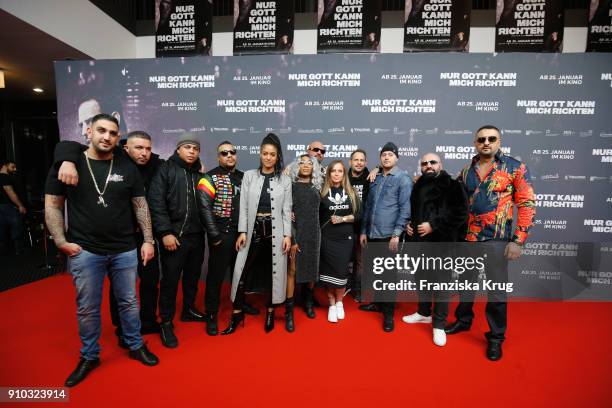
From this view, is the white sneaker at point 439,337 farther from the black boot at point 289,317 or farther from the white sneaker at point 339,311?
the black boot at point 289,317

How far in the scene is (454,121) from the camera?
3.52 metres

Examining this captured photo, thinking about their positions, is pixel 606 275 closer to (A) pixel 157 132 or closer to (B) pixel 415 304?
(B) pixel 415 304

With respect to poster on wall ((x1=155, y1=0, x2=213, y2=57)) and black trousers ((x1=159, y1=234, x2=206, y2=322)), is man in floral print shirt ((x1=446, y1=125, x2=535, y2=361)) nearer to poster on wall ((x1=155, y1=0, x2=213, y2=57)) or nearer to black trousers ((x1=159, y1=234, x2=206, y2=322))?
black trousers ((x1=159, y1=234, x2=206, y2=322))

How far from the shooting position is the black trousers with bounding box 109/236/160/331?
93.8 inches

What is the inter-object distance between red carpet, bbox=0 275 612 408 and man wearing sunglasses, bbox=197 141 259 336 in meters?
0.38

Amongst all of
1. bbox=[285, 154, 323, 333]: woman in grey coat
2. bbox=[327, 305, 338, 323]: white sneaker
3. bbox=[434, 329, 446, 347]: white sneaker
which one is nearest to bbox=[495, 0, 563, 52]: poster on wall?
bbox=[285, 154, 323, 333]: woman in grey coat

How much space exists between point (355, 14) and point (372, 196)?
2.60 m

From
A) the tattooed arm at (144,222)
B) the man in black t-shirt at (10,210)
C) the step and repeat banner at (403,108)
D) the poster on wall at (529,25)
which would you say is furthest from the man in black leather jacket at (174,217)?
the man in black t-shirt at (10,210)

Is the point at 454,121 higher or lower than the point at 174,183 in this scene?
higher

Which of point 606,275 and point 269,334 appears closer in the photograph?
point 269,334

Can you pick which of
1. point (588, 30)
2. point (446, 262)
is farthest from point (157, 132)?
point (588, 30)

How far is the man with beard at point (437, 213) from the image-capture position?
2.33 m

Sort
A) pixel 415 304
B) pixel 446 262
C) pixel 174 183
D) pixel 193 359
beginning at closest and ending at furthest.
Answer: pixel 193 359
pixel 174 183
pixel 446 262
pixel 415 304

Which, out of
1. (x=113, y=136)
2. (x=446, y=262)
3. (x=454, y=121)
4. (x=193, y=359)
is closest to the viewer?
(x=113, y=136)
